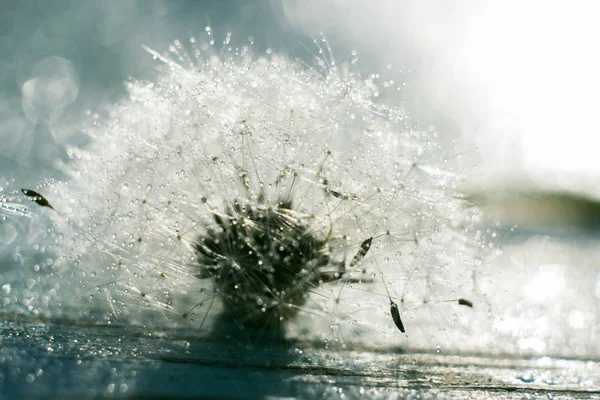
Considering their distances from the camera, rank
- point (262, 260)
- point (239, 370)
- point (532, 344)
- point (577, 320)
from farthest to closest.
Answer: point (577, 320), point (532, 344), point (262, 260), point (239, 370)

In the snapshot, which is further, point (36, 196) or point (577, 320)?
point (577, 320)

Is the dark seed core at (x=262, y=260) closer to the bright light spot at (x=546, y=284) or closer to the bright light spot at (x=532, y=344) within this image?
the bright light spot at (x=532, y=344)

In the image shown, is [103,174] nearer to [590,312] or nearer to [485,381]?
[485,381]

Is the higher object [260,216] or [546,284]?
[546,284]

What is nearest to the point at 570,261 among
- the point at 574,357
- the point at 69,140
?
the point at 574,357

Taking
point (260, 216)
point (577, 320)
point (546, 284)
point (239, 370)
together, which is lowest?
point (239, 370)

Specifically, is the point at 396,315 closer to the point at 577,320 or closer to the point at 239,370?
the point at 239,370

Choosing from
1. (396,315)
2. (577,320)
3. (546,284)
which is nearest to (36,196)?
(396,315)
